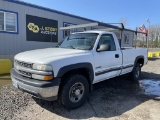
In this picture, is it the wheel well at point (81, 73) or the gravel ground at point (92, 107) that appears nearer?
the gravel ground at point (92, 107)

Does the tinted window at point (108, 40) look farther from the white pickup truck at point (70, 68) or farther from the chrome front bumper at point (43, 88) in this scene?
the chrome front bumper at point (43, 88)

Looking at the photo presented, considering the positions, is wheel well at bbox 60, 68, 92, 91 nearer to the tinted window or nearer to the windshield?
the windshield

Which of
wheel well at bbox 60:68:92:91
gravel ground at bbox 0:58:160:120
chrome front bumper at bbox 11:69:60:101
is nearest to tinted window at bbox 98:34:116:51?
wheel well at bbox 60:68:92:91

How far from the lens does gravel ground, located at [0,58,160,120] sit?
12.9 feet

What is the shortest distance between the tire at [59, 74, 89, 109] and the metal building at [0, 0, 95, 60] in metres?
6.92

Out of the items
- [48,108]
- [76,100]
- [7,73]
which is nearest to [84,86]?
[76,100]

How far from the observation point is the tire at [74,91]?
157 inches

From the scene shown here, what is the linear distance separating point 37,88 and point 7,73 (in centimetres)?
502

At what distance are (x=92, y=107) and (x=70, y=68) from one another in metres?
1.25

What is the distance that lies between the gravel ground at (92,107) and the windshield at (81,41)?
1552 millimetres

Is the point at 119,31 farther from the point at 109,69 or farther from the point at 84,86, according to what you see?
the point at 84,86

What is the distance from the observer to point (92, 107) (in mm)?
4449

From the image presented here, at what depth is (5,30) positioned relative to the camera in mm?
9805

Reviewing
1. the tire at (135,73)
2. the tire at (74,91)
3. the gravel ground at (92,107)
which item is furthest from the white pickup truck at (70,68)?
the tire at (135,73)
